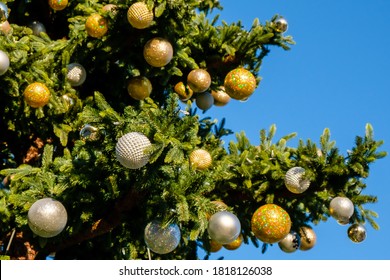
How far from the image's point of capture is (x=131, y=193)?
4.96 meters

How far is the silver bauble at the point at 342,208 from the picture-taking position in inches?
197

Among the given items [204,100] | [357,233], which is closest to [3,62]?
[204,100]

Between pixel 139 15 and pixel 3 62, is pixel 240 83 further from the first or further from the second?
pixel 3 62

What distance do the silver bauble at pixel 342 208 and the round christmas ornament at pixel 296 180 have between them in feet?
0.97

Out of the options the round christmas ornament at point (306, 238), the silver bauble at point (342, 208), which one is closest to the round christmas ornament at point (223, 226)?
the silver bauble at point (342, 208)

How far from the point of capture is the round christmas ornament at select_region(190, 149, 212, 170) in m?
5.40

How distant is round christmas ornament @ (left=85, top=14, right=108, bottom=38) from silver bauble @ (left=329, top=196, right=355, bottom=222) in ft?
9.81

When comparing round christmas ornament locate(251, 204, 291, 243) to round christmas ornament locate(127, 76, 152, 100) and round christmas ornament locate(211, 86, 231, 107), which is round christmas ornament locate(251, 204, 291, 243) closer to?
round christmas ornament locate(127, 76, 152, 100)

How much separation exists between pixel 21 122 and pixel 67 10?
205 centimetres

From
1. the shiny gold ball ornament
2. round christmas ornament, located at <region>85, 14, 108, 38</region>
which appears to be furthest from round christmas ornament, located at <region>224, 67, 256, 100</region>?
round christmas ornament, located at <region>85, 14, 108, 38</region>

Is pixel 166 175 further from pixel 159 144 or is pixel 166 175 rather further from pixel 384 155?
pixel 384 155

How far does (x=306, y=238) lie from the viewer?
19.6 ft
